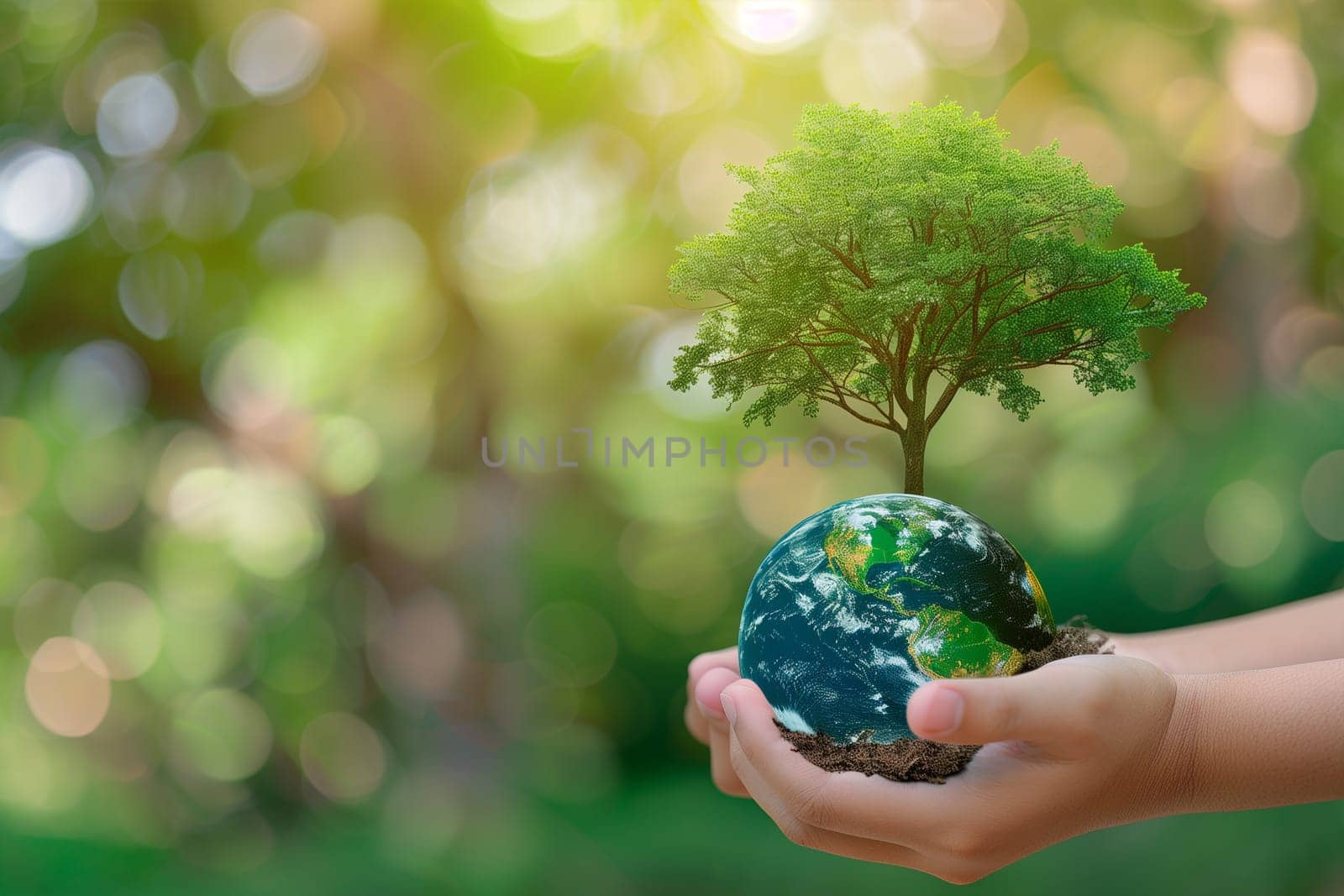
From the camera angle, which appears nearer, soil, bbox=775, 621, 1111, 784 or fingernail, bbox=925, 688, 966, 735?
fingernail, bbox=925, 688, 966, 735

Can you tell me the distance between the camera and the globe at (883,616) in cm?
162

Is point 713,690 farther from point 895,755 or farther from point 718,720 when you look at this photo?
point 895,755

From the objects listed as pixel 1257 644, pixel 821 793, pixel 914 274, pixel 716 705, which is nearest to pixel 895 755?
pixel 821 793

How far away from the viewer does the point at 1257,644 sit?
7.13 ft

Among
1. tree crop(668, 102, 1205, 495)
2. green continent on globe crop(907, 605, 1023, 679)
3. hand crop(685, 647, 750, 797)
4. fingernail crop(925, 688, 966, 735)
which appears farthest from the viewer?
hand crop(685, 647, 750, 797)

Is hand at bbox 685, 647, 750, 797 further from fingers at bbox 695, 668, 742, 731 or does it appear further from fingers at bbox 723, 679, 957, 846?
fingers at bbox 723, 679, 957, 846

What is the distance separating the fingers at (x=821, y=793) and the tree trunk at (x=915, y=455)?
1.80ft

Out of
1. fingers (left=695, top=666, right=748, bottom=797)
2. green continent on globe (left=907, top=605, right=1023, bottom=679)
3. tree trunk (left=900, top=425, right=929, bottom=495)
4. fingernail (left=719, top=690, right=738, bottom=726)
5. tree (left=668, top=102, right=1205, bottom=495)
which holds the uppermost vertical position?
tree (left=668, top=102, right=1205, bottom=495)

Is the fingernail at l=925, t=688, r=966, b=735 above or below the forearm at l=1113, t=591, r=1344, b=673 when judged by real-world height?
above

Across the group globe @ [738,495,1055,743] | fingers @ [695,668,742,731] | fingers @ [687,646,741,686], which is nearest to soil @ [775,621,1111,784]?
globe @ [738,495,1055,743]

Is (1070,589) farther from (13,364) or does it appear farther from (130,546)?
(13,364)

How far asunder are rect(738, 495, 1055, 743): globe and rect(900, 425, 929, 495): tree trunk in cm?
15

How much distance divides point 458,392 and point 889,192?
1620mm

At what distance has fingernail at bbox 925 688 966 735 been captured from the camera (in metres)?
1.14
